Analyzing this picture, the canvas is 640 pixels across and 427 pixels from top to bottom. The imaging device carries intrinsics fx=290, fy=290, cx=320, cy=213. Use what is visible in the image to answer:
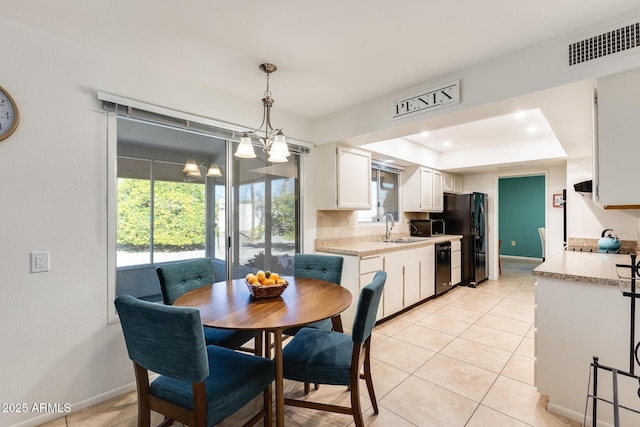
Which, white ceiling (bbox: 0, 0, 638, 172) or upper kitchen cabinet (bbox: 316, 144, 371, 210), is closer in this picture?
white ceiling (bbox: 0, 0, 638, 172)

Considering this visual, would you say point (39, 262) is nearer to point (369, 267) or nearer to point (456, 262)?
point (369, 267)

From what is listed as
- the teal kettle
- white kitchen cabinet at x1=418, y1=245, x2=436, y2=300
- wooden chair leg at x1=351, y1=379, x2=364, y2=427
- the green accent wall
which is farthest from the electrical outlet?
the green accent wall

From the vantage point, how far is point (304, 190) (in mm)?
3477

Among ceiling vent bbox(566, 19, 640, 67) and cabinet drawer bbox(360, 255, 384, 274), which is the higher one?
ceiling vent bbox(566, 19, 640, 67)

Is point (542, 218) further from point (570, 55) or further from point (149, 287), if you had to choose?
point (149, 287)

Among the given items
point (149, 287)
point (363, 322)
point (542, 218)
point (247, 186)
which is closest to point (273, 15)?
point (247, 186)

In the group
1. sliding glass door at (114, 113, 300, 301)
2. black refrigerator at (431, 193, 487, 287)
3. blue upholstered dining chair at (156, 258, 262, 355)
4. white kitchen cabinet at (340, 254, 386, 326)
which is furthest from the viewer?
black refrigerator at (431, 193, 487, 287)

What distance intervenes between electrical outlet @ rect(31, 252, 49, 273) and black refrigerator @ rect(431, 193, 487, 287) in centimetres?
530

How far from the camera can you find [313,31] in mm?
1861

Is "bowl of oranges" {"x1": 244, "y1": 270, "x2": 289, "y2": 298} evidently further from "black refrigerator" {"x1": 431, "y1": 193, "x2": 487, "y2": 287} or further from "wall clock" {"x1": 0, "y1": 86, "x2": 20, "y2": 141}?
"black refrigerator" {"x1": 431, "y1": 193, "x2": 487, "y2": 287}

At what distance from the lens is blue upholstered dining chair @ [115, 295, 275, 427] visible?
3.99 feet

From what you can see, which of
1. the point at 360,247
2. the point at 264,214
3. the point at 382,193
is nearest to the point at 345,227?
the point at 360,247

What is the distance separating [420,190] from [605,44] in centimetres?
318

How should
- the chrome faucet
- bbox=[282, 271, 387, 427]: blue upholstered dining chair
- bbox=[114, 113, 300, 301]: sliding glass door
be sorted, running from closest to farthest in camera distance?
1. bbox=[282, 271, 387, 427]: blue upholstered dining chair
2. bbox=[114, 113, 300, 301]: sliding glass door
3. the chrome faucet
